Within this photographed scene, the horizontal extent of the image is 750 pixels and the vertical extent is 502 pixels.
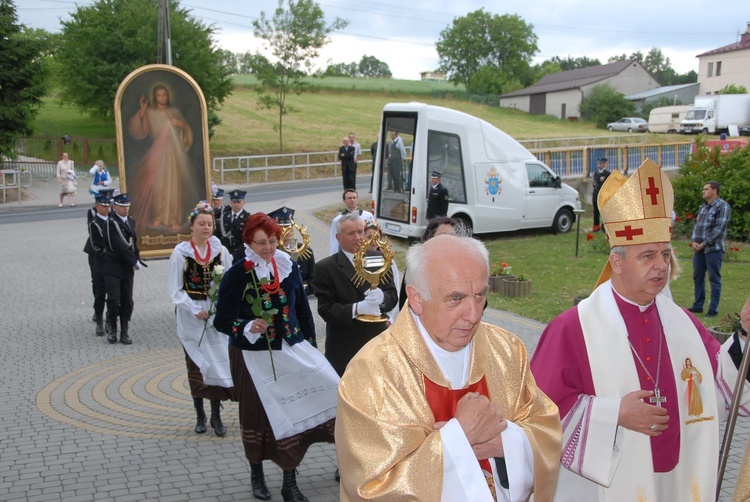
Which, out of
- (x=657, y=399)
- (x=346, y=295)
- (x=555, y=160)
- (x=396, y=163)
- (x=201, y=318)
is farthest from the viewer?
(x=555, y=160)

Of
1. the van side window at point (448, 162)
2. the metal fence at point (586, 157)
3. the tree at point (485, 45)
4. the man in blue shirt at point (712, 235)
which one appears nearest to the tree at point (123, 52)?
the metal fence at point (586, 157)

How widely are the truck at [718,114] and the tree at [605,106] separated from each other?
17.3m

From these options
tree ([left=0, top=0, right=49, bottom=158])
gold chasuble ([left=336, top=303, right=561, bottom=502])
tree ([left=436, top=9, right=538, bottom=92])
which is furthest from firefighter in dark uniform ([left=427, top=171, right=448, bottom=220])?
tree ([left=436, top=9, right=538, bottom=92])

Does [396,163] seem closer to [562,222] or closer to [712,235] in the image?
[562,222]

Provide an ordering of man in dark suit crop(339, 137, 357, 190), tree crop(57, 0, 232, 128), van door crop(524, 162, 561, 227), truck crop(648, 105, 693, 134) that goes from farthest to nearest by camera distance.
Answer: truck crop(648, 105, 693, 134) → tree crop(57, 0, 232, 128) → man in dark suit crop(339, 137, 357, 190) → van door crop(524, 162, 561, 227)

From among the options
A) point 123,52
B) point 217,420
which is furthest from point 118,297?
point 123,52

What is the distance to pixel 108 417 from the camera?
8.27m

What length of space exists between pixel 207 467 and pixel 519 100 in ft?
265

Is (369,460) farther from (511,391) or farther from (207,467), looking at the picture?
(207,467)

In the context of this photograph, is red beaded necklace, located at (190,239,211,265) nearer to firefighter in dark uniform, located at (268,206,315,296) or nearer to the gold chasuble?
firefighter in dark uniform, located at (268,206,315,296)

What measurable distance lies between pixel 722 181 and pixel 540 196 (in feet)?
15.5

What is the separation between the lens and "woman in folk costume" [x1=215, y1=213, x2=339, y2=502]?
6.06m

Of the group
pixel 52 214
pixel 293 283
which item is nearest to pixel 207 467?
pixel 293 283

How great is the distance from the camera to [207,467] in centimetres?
688
